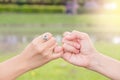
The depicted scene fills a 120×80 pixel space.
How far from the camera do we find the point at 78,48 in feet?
9.99

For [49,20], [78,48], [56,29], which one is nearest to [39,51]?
[78,48]

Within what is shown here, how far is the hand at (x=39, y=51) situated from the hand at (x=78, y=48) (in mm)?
96

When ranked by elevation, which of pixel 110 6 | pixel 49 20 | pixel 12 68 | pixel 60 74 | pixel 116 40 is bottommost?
pixel 110 6

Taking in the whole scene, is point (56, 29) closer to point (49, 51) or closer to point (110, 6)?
point (49, 51)

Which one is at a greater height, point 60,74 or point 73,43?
point 73,43

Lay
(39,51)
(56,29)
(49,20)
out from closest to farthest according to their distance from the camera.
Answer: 1. (39,51)
2. (56,29)
3. (49,20)

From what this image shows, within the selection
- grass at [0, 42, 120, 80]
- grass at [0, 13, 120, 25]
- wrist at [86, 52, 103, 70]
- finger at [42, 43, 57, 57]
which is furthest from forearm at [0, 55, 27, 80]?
grass at [0, 13, 120, 25]

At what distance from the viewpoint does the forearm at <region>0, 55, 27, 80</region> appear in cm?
291

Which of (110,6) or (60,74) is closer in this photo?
(60,74)

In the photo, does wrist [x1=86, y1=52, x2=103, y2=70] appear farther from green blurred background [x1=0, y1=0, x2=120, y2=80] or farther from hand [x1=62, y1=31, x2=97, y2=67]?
green blurred background [x1=0, y1=0, x2=120, y2=80]

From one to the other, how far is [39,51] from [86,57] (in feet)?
1.09

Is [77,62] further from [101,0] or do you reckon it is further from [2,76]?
[101,0]

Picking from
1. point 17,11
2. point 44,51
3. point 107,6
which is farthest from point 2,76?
point 107,6

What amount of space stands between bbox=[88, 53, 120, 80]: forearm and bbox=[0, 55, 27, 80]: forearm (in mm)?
455
